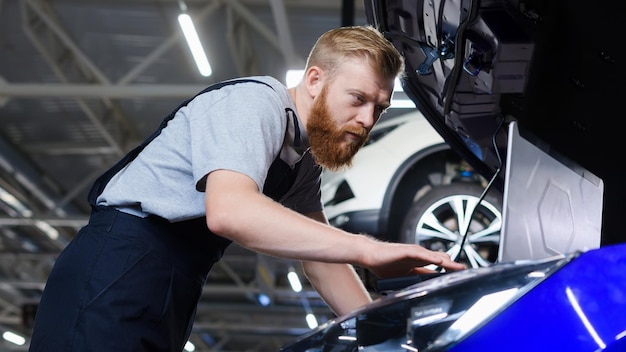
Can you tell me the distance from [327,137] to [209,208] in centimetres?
41

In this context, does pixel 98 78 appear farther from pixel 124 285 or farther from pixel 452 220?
pixel 124 285

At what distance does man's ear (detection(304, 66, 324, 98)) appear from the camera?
5.76ft

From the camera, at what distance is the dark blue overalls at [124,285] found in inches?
61.2

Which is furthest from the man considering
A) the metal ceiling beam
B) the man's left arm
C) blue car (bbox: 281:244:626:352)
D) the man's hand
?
the metal ceiling beam

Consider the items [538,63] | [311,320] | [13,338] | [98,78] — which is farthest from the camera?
[13,338]

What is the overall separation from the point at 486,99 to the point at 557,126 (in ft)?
0.99

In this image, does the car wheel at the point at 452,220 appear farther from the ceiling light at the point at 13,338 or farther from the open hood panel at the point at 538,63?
the ceiling light at the point at 13,338

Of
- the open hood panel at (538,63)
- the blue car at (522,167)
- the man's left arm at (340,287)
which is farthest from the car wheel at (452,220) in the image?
the man's left arm at (340,287)

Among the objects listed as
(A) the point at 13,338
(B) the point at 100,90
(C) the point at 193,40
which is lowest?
(C) the point at 193,40

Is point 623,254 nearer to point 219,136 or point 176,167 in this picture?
point 219,136

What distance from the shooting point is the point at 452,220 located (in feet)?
15.3

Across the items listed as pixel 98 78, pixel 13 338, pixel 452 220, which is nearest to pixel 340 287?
pixel 452 220

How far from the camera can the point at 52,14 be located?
8016 mm

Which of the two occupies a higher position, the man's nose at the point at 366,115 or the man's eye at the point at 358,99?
the man's eye at the point at 358,99
